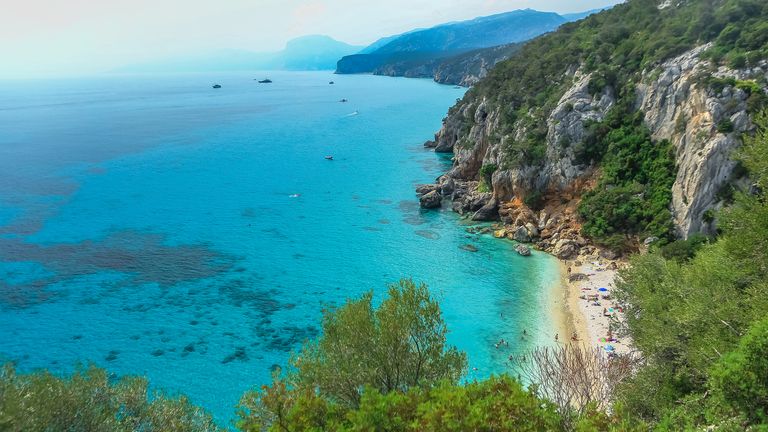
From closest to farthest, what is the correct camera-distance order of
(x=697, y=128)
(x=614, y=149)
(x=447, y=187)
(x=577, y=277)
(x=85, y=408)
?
(x=85, y=408) → (x=577, y=277) → (x=697, y=128) → (x=614, y=149) → (x=447, y=187)

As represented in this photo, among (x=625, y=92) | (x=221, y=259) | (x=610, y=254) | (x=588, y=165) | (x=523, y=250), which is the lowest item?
(x=221, y=259)

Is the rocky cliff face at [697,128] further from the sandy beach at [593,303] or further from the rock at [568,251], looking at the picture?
the rock at [568,251]

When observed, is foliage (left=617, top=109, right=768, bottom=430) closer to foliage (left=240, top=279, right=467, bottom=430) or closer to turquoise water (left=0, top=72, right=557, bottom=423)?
foliage (left=240, top=279, right=467, bottom=430)

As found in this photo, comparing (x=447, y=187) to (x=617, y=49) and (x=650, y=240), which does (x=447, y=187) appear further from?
(x=650, y=240)

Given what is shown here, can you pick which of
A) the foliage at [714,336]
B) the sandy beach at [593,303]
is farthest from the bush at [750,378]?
the sandy beach at [593,303]

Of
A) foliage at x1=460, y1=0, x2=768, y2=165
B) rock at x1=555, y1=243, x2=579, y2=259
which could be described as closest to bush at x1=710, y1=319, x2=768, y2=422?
rock at x1=555, y1=243, x2=579, y2=259

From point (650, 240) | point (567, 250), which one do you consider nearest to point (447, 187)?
point (567, 250)
